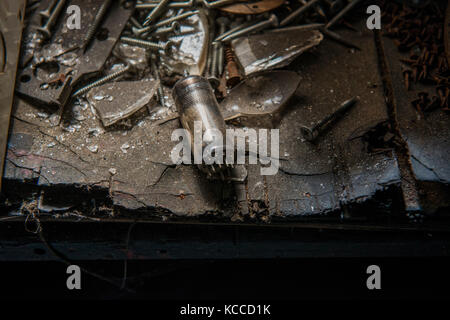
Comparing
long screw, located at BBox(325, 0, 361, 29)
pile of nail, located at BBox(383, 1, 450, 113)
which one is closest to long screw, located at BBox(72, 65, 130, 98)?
long screw, located at BBox(325, 0, 361, 29)

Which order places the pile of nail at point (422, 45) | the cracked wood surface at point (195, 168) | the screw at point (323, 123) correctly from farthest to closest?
the pile of nail at point (422, 45) → the screw at point (323, 123) → the cracked wood surface at point (195, 168)

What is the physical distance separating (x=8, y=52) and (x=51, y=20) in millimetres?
415

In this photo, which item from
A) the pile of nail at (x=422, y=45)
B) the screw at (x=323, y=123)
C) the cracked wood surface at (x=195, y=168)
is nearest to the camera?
the cracked wood surface at (x=195, y=168)

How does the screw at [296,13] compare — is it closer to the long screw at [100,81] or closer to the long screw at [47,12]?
the long screw at [100,81]

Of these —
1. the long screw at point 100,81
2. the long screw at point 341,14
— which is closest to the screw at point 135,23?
the long screw at point 100,81

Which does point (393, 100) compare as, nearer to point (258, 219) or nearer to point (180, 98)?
point (258, 219)

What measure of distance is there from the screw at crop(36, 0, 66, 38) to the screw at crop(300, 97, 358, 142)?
200 centimetres

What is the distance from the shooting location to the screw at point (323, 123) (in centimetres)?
269

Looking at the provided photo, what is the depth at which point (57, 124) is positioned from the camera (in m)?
2.76

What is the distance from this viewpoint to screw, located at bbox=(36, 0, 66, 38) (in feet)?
9.93

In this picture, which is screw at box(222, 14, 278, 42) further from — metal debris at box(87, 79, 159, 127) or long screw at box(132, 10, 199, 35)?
metal debris at box(87, 79, 159, 127)

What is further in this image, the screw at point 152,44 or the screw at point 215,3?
the screw at point 215,3

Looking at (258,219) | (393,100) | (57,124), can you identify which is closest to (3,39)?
(57,124)

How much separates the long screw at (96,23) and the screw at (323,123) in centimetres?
169
